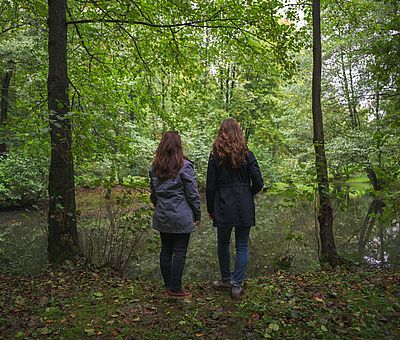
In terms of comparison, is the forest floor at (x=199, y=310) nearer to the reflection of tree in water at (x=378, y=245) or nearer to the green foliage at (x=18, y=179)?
the reflection of tree in water at (x=378, y=245)

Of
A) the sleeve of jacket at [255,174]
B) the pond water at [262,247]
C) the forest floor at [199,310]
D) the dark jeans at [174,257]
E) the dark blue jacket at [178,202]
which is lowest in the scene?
the pond water at [262,247]

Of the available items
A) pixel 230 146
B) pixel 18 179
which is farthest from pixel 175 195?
pixel 18 179

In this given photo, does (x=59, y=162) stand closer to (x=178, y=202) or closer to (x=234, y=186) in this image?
(x=178, y=202)

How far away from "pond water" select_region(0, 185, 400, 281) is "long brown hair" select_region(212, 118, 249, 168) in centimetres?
220

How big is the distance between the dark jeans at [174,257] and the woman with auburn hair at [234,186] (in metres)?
0.45

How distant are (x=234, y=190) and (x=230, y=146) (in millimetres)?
500

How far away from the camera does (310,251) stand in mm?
8211

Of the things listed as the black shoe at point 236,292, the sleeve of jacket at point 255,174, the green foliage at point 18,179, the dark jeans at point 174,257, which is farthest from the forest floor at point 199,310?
the green foliage at point 18,179

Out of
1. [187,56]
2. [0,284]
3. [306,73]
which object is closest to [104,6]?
[187,56]

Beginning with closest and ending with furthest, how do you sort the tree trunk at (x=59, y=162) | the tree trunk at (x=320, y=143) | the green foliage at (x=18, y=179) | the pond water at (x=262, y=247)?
the tree trunk at (x=59, y=162) → the tree trunk at (x=320, y=143) → the pond water at (x=262, y=247) → the green foliage at (x=18, y=179)

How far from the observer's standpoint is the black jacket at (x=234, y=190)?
12.8 feet

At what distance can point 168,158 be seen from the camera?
12.6 feet

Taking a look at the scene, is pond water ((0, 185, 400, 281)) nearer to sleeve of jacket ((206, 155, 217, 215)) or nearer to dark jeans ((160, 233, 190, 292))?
dark jeans ((160, 233, 190, 292))

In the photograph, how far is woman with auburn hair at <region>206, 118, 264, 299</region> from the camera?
388 centimetres
